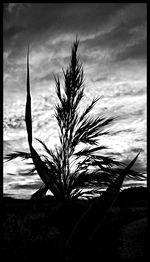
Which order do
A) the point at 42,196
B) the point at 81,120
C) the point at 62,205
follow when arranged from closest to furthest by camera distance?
the point at 62,205 < the point at 42,196 < the point at 81,120

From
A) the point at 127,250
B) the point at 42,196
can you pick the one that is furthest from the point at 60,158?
the point at 127,250

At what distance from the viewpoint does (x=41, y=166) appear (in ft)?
4.75

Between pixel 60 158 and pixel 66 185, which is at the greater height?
pixel 60 158

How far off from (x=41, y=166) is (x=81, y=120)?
1.31ft

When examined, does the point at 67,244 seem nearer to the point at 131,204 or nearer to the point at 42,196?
the point at 42,196

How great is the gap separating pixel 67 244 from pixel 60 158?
1.54ft

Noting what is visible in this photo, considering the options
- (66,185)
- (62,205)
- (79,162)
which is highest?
(79,162)

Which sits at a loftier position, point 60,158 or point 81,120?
point 81,120

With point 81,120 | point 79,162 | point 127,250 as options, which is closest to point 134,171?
point 79,162

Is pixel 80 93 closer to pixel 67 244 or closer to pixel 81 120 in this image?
pixel 81 120

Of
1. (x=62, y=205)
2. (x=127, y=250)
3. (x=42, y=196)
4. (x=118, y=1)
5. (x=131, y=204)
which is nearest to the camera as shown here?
(x=62, y=205)

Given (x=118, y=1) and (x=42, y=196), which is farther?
(x=118, y=1)

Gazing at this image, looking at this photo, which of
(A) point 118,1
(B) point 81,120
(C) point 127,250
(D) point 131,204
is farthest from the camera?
(D) point 131,204

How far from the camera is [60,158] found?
5.36 ft
